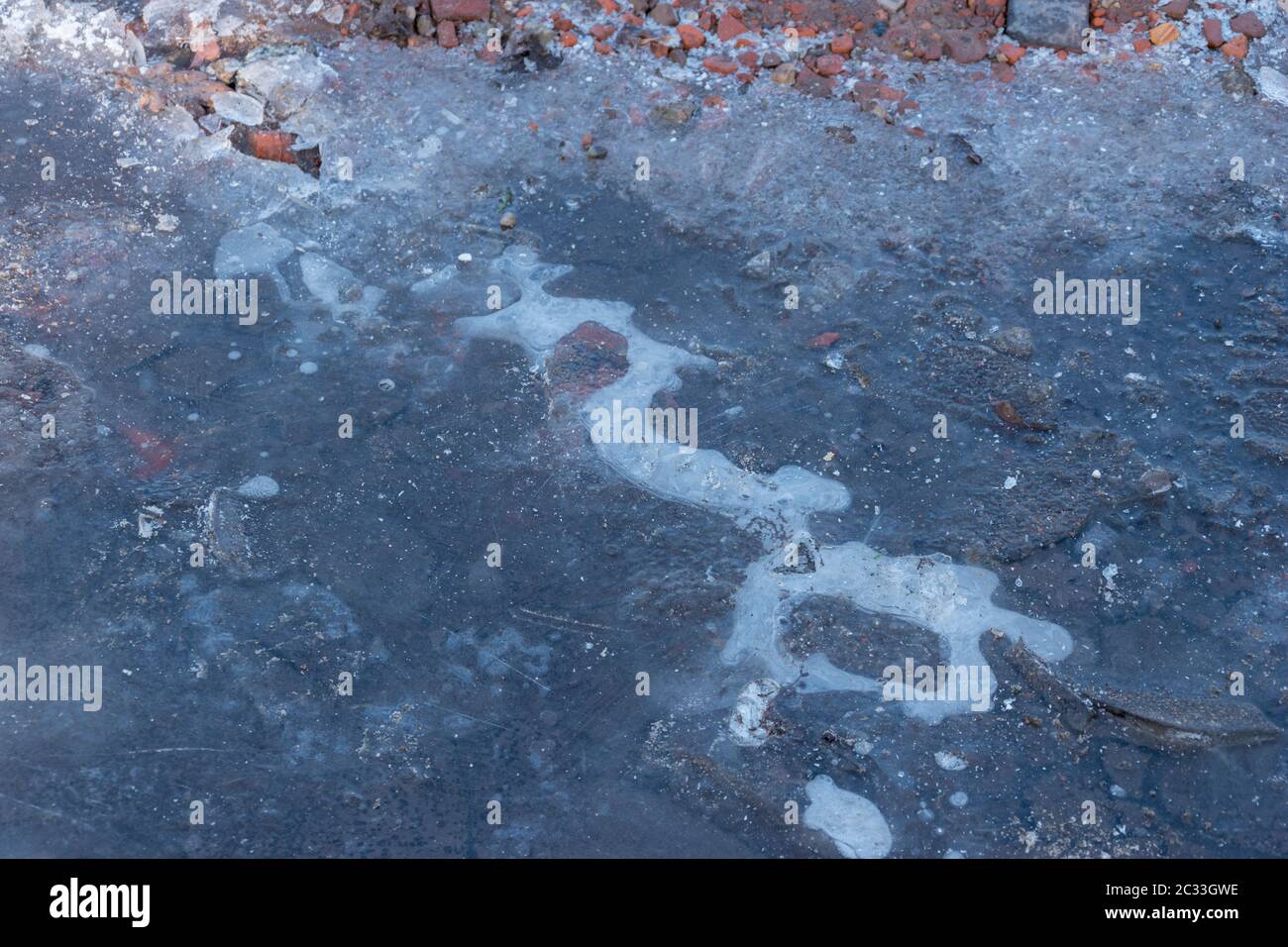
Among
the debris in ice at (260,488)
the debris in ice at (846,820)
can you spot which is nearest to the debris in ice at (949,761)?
the debris in ice at (846,820)

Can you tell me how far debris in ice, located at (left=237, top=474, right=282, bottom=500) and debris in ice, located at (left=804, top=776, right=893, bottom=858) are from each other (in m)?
2.72

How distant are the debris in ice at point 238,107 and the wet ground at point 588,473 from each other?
8.7 inches

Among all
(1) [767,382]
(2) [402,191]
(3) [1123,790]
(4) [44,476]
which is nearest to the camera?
(3) [1123,790]

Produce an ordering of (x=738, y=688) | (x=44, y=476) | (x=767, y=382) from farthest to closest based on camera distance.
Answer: (x=767, y=382)
(x=44, y=476)
(x=738, y=688)

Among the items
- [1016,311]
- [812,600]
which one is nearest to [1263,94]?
[1016,311]

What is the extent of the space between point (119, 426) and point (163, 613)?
1.13 m

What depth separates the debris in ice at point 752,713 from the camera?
15.6 ft

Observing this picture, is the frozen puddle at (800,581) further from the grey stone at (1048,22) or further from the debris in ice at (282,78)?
the grey stone at (1048,22)

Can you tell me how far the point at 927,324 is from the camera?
20.1 ft

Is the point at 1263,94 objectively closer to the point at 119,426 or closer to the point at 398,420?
the point at 398,420

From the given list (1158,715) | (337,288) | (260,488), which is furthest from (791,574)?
(337,288)

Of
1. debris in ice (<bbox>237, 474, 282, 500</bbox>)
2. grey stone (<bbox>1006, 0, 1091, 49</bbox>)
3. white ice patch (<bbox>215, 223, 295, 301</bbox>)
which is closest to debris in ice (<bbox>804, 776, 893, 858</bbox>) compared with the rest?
debris in ice (<bbox>237, 474, 282, 500</bbox>)

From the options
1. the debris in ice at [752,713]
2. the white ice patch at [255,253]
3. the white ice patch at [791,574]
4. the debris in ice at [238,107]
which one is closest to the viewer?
the debris in ice at [752,713]

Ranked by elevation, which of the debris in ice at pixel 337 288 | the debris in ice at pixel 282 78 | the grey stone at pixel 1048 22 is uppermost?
the grey stone at pixel 1048 22
